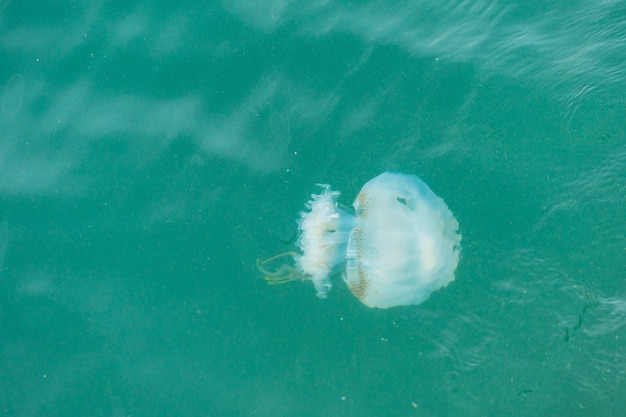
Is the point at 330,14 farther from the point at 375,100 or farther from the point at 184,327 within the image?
the point at 184,327

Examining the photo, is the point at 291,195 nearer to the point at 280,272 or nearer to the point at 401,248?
the point at 280,272

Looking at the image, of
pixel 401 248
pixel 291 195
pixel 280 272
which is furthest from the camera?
pixel 291 195

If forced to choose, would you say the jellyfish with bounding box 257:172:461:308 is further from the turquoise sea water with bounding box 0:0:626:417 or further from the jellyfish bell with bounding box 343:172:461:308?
the turquoise sea water with bounding box 0:0:626:417

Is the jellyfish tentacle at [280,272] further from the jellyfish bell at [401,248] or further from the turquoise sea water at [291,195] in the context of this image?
the jellyfish bell at [401,248]

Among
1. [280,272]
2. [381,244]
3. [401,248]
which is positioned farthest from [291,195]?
[401,248]

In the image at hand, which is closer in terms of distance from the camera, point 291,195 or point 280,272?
point 280,272

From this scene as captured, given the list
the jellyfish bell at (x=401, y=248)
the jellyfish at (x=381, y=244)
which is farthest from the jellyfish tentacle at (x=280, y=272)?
the jellyfish bell at (x=401, y=248)

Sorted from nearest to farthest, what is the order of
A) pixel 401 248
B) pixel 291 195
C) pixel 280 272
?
1. pixel 401 248
2. pixel 280 272
3. pixel 291 195
